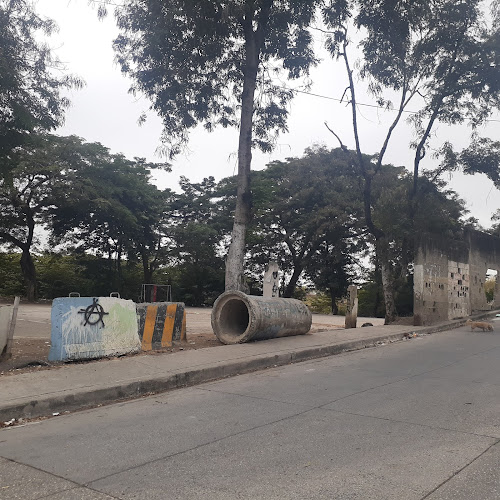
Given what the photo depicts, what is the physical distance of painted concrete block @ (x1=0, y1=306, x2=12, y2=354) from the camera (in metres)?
7.83

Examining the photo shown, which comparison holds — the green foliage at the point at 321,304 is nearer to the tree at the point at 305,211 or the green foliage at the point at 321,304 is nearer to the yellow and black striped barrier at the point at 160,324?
the tree at the point at 305,211

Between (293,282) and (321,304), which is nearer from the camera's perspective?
(293,282)

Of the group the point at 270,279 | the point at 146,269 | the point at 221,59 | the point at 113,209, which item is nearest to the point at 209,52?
the point at 221,59

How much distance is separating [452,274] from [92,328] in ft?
46.7

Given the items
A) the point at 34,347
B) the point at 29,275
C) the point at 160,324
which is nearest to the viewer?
the point at 34,347

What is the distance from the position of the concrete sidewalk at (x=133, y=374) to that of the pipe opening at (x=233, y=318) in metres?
0.90

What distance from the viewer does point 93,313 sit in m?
8.41

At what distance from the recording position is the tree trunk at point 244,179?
13.3 metres

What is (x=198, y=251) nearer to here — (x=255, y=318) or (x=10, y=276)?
(x=10, y=276)

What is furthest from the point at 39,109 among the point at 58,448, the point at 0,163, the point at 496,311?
the point at 496,311

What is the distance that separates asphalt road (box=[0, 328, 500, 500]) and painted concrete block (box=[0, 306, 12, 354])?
8.68ft

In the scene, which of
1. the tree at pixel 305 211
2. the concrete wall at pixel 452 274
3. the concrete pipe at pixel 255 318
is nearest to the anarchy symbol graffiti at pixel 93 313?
the concrete pipe at pixel 255 318

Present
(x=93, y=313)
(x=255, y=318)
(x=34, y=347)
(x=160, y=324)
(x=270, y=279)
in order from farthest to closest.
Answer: (x=270, y=279) → (x=255, y=318) → (x=160, y=324) → (x=34, y=347) → (x=93, y=313)

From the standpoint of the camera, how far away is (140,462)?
4227 mm
